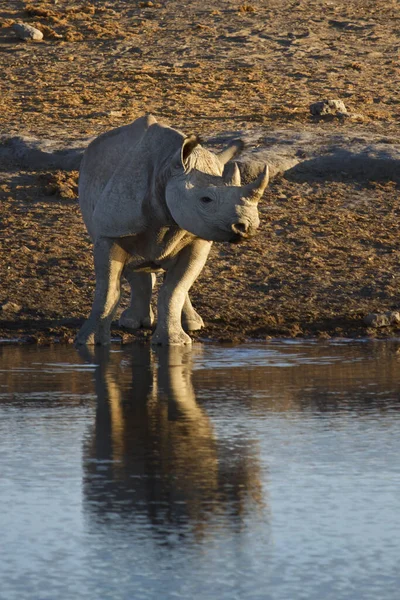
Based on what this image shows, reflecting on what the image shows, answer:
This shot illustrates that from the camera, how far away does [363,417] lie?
8.51m

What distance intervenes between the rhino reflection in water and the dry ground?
338 centimetres

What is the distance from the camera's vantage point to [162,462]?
7.26 metres

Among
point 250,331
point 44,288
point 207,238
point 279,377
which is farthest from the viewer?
→ point 44,288

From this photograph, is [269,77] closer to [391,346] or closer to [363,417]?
[391,346]

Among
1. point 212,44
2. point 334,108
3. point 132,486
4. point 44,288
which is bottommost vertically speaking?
point 132,486

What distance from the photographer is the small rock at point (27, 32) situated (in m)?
25.5

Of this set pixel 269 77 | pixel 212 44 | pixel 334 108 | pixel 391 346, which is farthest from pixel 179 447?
pixel 212 44

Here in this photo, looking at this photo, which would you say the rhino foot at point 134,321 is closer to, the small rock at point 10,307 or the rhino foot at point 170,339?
the rhino foot at point 170,339

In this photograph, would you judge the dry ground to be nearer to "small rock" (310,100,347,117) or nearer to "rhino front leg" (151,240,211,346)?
"small rock" (310,100,347,117)

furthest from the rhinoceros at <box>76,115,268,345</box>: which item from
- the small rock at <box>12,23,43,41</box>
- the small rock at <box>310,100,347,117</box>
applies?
the small rock at <box>12,23,43,41</box>

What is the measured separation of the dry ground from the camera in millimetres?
13617

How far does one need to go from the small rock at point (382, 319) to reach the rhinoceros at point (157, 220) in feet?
4.60

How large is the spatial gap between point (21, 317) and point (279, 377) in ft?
11.6

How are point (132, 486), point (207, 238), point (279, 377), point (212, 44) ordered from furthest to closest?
1. point (212, 44)
2. point (207, 238)
3. point (279, 377)
4. point (132, 486)
